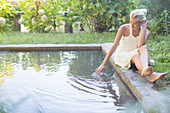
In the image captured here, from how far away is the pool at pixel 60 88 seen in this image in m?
2.04

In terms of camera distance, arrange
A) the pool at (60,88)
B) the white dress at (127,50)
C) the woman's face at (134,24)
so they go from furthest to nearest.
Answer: the white dress at (127,50) → the woman's face at (134,24) → the pool at (60,88)

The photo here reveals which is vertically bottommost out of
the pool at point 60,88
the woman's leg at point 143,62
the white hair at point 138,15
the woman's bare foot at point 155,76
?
the pool at point 60,88

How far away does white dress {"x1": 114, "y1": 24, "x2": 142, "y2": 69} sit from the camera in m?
2.96

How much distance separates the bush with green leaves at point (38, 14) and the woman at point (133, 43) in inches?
190

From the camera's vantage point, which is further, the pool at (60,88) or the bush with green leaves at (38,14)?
the bush with green leaves at (38,14)

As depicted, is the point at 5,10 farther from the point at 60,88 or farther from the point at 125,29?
the point at 60,88

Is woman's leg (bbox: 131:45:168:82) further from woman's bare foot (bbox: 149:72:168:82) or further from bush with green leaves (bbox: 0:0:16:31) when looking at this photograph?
bush with green leaves (bbox: 0:0:16:31)

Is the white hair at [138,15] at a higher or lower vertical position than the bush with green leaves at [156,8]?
lower

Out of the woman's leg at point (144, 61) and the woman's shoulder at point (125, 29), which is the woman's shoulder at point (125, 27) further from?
the woman's leg at point (144, 61)

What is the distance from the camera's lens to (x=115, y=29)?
7.44m

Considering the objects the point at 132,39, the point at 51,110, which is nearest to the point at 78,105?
the point at 51,110

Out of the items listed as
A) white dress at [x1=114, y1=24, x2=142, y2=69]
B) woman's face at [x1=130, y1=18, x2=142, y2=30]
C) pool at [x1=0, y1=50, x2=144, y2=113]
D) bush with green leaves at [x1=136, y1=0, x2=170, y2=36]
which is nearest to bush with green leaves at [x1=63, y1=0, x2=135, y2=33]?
bush with green leaves at [x1=136, y1=0, x2=170, y2=36]

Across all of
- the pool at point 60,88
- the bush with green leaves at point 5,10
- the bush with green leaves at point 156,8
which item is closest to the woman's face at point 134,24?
the pool at point 60,88

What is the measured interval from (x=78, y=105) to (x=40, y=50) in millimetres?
2989
